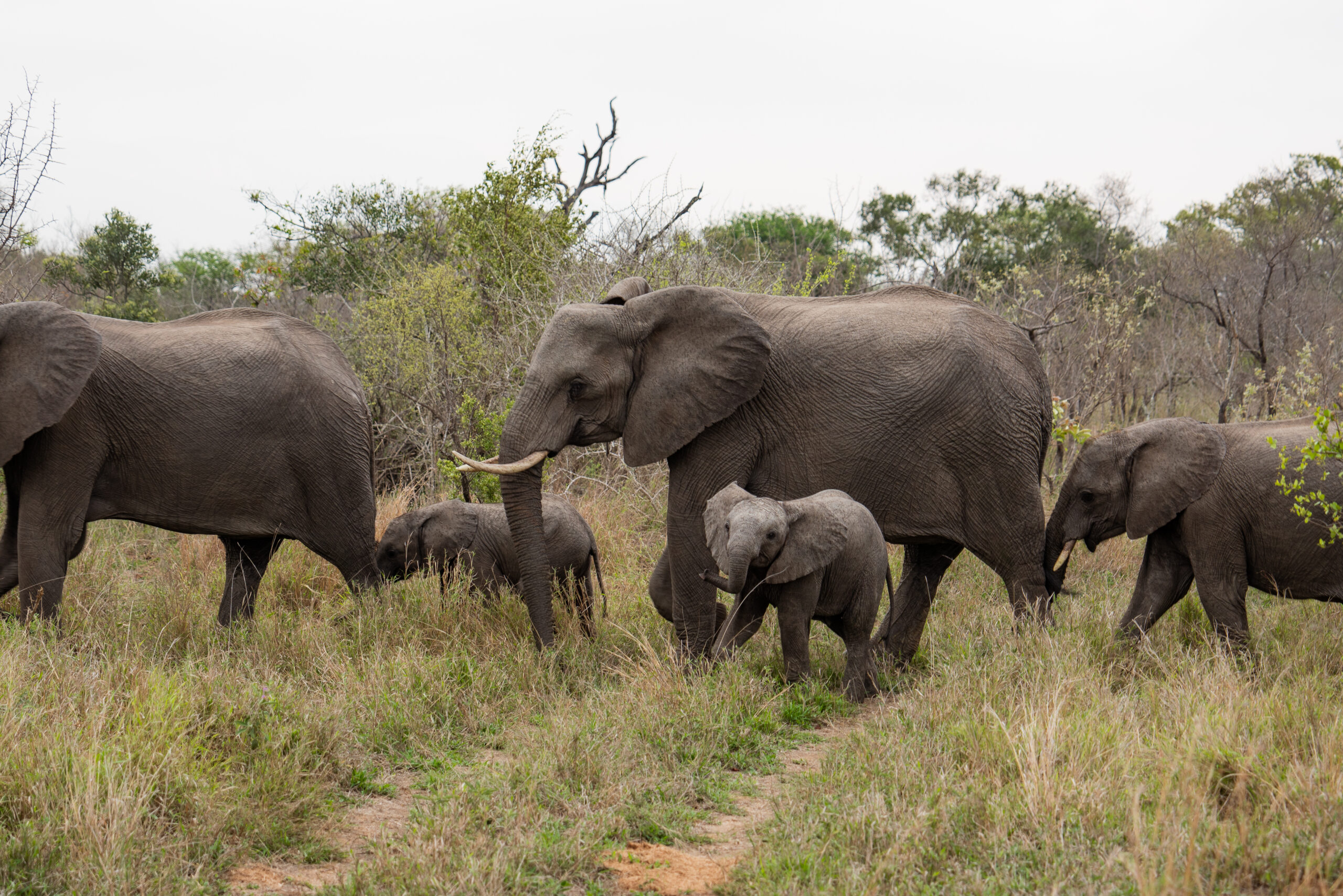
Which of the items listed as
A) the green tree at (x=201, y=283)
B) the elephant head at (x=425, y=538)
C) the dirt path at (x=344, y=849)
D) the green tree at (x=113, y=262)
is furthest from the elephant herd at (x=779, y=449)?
the green tree at (x=201, y=283)

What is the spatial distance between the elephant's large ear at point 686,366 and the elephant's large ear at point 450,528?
1.98m

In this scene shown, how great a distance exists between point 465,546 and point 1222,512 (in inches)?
185

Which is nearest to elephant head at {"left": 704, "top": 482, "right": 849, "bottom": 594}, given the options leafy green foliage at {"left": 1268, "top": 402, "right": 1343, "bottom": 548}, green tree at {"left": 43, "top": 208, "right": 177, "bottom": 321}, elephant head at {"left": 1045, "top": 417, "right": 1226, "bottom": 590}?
elephant head at {"left": 1045, "top": 417, "right": 1226, "bottom": 590}

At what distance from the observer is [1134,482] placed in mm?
6527

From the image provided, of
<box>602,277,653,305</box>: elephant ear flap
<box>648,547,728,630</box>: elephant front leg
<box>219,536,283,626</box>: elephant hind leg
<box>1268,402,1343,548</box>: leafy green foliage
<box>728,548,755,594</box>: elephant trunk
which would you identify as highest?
<box>602,277,653,305</box>: elephant ear flap

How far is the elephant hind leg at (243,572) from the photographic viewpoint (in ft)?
23.9

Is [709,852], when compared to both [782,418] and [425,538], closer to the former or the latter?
[782,418]

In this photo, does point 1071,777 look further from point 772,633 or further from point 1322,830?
point 772,633

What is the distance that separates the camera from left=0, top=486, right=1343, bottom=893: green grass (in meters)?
3.50

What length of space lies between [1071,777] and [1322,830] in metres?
0.77

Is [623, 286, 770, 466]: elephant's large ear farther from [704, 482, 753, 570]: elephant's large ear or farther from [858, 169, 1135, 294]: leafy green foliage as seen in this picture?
[858, 169, 1135, 294]: leafy green foliage

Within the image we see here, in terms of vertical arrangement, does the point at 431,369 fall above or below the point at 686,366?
below

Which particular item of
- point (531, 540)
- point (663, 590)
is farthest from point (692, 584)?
point (531, 540)

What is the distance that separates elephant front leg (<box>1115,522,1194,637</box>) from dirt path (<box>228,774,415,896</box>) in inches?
169
